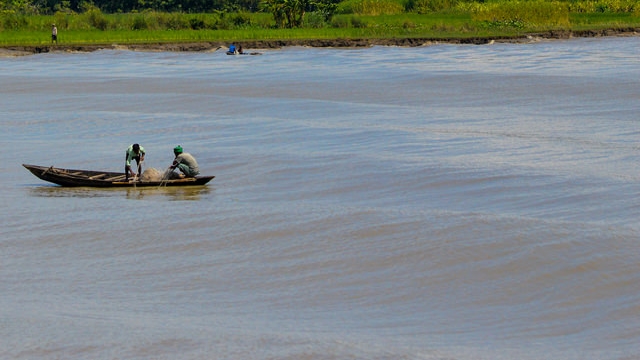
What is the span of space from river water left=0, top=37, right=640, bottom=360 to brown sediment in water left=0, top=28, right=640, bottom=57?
23.8 meters

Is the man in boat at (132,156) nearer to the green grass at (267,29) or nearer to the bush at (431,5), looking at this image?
the green grass at (267,29)

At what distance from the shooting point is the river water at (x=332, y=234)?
12141 millimetres

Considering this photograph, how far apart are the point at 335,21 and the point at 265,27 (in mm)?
5452

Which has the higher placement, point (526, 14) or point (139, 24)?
point (139, 24)

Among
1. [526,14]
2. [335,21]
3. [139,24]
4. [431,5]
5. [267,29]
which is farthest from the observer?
[431,5]

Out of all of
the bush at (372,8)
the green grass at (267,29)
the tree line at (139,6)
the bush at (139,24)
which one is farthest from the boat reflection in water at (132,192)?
the tree line at (139,6)

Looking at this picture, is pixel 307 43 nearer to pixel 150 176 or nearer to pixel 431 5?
pixel 431 5

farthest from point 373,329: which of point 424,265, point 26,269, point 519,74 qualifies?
point 519,74

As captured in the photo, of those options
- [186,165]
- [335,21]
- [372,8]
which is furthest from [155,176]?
[372,8]

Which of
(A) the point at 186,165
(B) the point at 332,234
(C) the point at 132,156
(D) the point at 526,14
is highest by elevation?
(D) the point at 526,14

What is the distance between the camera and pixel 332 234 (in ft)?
56.4

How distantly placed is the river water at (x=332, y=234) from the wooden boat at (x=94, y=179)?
24 centimetres

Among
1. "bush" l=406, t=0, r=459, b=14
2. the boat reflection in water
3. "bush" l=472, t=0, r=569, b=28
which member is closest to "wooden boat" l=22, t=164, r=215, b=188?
the boat reflection in water

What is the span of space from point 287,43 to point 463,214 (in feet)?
156
